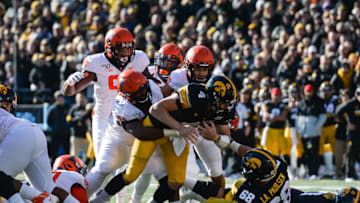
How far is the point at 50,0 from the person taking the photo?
15555 millimetres

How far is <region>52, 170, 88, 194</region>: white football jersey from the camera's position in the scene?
5453 millimetres

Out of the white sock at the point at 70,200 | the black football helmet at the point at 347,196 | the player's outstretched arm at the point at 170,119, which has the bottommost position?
the white sock at the point at 70,200

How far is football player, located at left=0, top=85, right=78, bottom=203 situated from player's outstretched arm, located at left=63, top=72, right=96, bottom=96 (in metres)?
1.00

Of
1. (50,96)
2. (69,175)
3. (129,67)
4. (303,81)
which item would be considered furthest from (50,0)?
(69,175)

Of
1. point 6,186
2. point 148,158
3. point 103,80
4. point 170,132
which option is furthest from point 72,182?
point 103,80

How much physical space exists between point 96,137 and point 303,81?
504 cm

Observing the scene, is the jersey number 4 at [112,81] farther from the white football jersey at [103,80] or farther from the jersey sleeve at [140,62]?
the jersey sleeve at [140,62]

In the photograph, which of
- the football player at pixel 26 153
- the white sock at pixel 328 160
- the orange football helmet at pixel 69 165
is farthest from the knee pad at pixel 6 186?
the white sock at pixel 328 160

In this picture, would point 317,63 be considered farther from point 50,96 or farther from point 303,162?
point 50,96

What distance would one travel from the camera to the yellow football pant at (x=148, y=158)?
5590 millimetres

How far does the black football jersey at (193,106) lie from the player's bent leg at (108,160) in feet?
1.72

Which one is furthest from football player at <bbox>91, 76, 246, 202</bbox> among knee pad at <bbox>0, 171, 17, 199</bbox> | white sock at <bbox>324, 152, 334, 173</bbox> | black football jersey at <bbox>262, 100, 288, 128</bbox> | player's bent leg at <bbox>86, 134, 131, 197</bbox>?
white sock at <bbox>324, 152, 334, 173</bbox>

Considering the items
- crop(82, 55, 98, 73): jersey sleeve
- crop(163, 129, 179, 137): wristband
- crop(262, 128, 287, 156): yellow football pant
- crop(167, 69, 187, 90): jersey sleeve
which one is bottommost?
crop(262, 128, 287, 156): yellow football pant

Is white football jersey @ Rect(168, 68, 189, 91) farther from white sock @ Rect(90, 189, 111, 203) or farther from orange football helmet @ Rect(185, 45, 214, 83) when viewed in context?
white sock @ Rect(90, 189, 111, 203)
